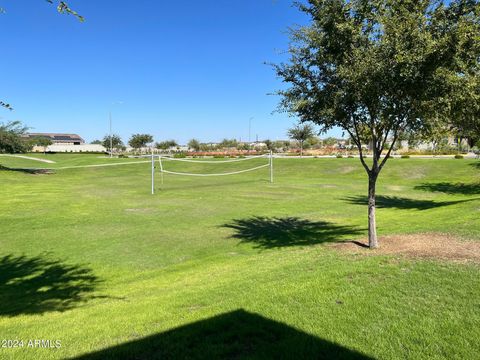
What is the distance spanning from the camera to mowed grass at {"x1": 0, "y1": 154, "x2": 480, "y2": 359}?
186 inches

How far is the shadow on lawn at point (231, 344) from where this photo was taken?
173 inches

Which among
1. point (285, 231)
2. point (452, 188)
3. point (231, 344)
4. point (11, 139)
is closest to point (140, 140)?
point (11, 139)

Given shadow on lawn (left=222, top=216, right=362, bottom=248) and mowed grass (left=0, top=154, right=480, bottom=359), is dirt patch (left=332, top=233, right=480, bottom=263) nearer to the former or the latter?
mowed grass (left=0, top=154, right=480, bottom=359)

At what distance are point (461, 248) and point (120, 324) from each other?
22.9ft

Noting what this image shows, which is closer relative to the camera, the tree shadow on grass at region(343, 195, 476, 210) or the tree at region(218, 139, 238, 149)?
the tree shadow on grass at region(343, 195, 476, 210)

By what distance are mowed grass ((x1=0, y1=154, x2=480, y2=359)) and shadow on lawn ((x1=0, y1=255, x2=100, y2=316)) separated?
0.03m

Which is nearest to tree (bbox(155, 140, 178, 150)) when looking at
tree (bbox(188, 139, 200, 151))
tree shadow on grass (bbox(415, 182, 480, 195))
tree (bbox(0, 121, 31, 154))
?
tree (bbox(188, 139, 200, 151))

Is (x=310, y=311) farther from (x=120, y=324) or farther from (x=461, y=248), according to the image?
(x=461, y=248)

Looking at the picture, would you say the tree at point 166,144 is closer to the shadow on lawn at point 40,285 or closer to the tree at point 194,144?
the tree at point 194,144

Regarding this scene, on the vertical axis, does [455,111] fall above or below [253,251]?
above

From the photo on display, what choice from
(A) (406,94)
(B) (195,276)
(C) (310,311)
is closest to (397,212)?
(A) (406,94)

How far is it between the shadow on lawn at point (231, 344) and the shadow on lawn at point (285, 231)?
684cm

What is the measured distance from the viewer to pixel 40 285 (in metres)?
8.73

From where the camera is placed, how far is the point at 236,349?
459 centimetres
